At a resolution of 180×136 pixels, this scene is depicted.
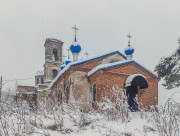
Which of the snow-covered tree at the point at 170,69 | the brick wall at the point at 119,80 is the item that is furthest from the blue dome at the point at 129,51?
the snow-covered tree at the point at 170,69

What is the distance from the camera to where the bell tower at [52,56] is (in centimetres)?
2764

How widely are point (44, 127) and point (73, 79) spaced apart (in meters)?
10.2

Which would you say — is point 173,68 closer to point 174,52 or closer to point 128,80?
point 174,52

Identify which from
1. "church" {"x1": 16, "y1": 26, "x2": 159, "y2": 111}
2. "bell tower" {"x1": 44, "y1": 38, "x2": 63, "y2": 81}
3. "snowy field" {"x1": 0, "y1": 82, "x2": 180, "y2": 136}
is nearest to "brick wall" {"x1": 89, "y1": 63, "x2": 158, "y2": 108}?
"church" {"x1": 16, "y1": 26, "x2": 159, "y2": 111}

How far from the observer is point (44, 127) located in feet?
25.7

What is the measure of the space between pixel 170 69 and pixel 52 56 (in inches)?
755

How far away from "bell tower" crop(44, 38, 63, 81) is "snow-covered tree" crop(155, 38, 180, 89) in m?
18.3

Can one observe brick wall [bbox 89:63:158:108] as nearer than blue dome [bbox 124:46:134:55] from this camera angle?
Yes

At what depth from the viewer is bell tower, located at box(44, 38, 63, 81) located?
27641 mm

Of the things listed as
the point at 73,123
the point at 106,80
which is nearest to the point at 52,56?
the point at 106,80

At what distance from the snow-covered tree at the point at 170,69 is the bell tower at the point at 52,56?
719 inches

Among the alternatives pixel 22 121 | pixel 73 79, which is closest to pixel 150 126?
pixel 22 121

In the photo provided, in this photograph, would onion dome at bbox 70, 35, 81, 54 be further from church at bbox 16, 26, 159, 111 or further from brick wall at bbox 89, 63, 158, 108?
brick wall at bbox 89, 63, 158, 108

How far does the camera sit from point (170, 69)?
1064 centimetres
